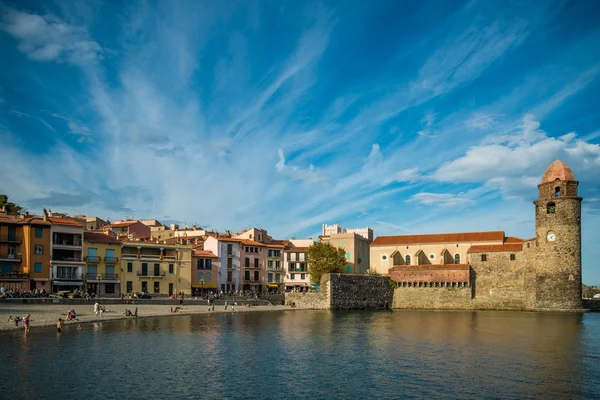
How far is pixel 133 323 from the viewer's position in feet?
151

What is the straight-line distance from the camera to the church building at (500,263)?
65688mm

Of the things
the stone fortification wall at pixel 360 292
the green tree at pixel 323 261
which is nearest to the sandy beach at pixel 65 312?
the stone fortification wall at pixel 360 292

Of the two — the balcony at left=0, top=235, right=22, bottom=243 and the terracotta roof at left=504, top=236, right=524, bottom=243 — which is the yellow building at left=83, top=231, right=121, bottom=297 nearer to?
the balcony at left=0, top=235, right=22, bottom=243

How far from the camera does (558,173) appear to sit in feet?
220

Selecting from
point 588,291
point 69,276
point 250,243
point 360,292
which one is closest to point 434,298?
point 360,292

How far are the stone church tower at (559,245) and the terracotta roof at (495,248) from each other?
3.42 metres

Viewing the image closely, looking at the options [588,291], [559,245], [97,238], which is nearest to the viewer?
[97,238]

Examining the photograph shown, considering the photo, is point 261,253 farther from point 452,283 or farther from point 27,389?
point 27,389

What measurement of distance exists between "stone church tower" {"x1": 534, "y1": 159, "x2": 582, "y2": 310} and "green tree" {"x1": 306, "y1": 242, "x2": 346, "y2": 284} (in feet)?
86.0

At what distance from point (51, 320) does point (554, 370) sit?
3593 cm

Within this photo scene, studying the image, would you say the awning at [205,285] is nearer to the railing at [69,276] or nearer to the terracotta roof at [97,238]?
the terracotta roof at [97,238]

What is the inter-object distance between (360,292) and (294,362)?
4507 centimetres

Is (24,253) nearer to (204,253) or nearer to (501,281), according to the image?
(204,253)

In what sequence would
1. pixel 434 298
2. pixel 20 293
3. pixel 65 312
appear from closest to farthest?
pixel 65 312 < pixel 20 293 < pixel 434 298
